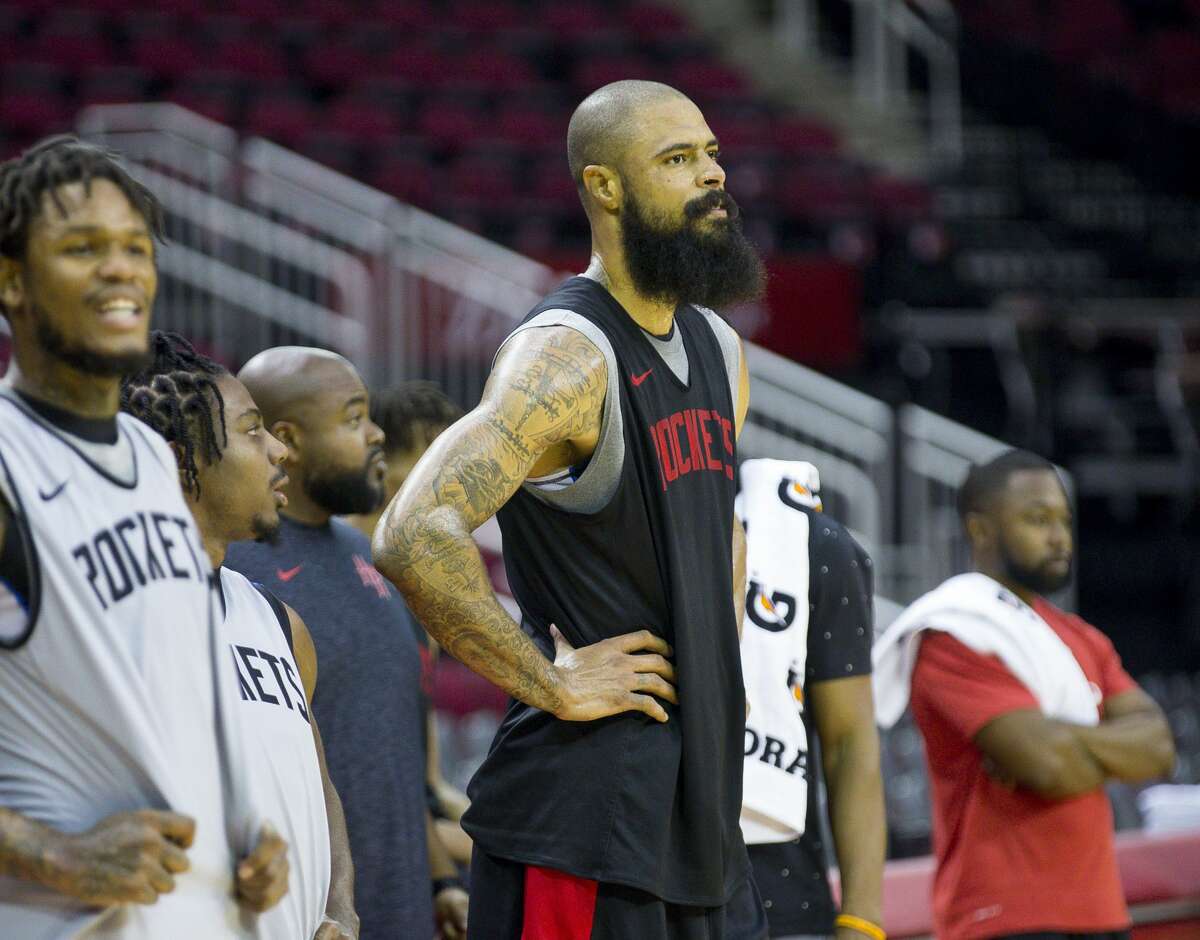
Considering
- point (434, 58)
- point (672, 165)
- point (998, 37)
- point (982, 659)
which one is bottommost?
point (982, 659)

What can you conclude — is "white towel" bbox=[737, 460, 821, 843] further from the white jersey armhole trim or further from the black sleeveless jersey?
the white jersey armhole trim

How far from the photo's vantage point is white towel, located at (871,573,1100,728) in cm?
421

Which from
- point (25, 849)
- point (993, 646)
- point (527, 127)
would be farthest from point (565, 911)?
point (527, 127)

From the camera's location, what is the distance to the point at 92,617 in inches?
80.8

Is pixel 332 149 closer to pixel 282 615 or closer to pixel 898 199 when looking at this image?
pixel 898 199

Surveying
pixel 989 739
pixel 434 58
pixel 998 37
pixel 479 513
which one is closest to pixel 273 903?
pixel 479 513

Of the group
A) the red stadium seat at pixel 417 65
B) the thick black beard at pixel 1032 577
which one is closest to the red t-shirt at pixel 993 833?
the thick black beard at pixel 1032 577

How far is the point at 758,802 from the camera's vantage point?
11.0 feet

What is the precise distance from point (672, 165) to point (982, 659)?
67.1 inches

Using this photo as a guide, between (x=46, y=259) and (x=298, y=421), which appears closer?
(x=46, y=259)

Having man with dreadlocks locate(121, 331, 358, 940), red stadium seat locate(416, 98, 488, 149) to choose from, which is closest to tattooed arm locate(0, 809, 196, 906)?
man with dreadlocks locate(121, 331, 358, 940)

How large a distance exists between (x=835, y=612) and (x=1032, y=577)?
3.45 ft

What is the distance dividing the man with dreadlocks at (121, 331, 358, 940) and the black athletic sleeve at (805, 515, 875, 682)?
111cm

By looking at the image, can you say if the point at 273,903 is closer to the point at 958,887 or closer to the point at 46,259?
the point at 46,259
